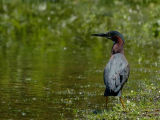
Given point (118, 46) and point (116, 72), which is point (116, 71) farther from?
point (118, 46)

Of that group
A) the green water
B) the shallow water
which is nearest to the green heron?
the green water

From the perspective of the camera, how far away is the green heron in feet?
28.2

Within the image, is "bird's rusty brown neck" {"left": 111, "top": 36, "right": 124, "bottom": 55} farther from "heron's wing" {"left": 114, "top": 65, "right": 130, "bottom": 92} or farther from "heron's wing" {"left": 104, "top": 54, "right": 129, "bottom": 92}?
"heron's wing" {"left": 114, "top": 65, "right": 130, "bottom": 92}

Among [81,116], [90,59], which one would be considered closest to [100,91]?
[81,116]

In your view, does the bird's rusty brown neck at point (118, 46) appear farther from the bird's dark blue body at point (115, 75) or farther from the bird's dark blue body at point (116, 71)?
the bird's dark blue body at point (115, 75)

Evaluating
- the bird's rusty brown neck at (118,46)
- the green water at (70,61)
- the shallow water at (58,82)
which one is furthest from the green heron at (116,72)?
the shallow water at (58,82)

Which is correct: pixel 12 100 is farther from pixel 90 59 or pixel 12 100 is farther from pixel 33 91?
pixel 90 59

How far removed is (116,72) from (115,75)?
78mm

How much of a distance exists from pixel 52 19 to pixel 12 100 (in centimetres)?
1537

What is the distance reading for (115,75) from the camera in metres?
8.81

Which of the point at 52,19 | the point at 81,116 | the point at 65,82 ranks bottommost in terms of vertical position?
the point at 81,116

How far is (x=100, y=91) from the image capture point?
10828mm

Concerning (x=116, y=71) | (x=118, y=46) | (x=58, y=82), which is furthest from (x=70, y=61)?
(x=116, y=71)

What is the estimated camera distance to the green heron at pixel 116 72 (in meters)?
8.59
